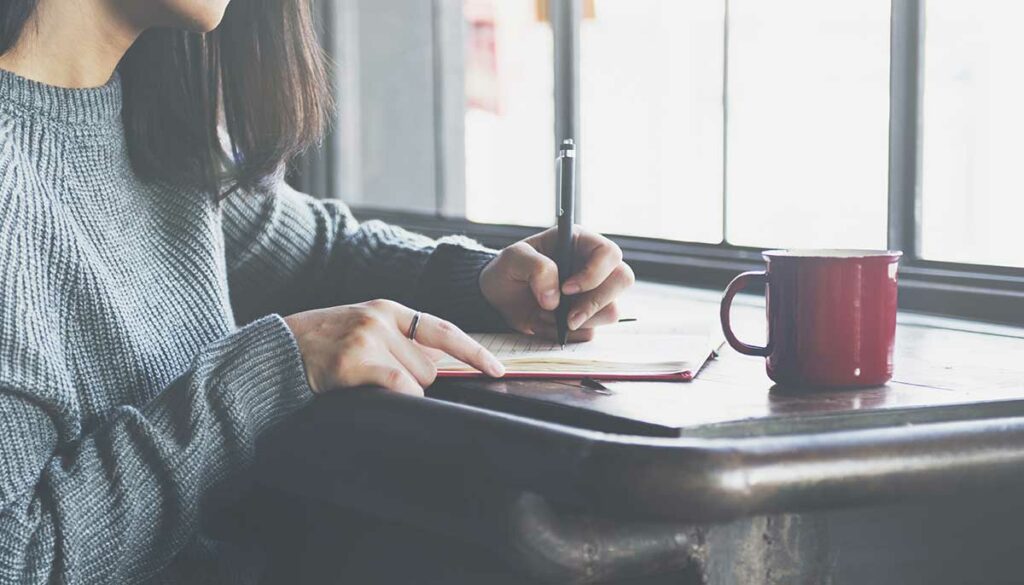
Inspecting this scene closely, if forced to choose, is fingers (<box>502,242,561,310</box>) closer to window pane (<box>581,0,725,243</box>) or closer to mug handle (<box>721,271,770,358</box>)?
mug handle (<box>721,271,770,358</box>)

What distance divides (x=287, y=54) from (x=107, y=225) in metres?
0.42

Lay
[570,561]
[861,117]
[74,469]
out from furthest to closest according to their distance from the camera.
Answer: [861,117], [74,469], [570,561]

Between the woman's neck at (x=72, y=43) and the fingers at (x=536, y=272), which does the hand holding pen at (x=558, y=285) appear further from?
the woman's neck at (x=72, y=43)

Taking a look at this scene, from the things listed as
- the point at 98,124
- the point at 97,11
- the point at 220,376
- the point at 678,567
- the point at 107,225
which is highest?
the point at 97,11

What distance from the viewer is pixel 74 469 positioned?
108 cm

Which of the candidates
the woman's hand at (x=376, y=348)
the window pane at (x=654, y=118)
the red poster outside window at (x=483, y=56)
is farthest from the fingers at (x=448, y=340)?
the red poster outside window at (x=483, y=56)

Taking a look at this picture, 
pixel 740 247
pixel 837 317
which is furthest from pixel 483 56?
pixel 837 317

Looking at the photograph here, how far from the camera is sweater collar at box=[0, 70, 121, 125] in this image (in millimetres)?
1300

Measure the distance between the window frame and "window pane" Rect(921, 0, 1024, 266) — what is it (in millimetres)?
20

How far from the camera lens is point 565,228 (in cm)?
140

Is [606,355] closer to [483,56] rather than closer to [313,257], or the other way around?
[313,257]

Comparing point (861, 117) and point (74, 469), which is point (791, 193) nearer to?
point (861, 117)

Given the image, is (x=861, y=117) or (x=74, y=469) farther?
(x=861, y=117)

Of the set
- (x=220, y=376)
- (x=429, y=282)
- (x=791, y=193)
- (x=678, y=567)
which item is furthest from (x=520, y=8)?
(x=678, y=567)
